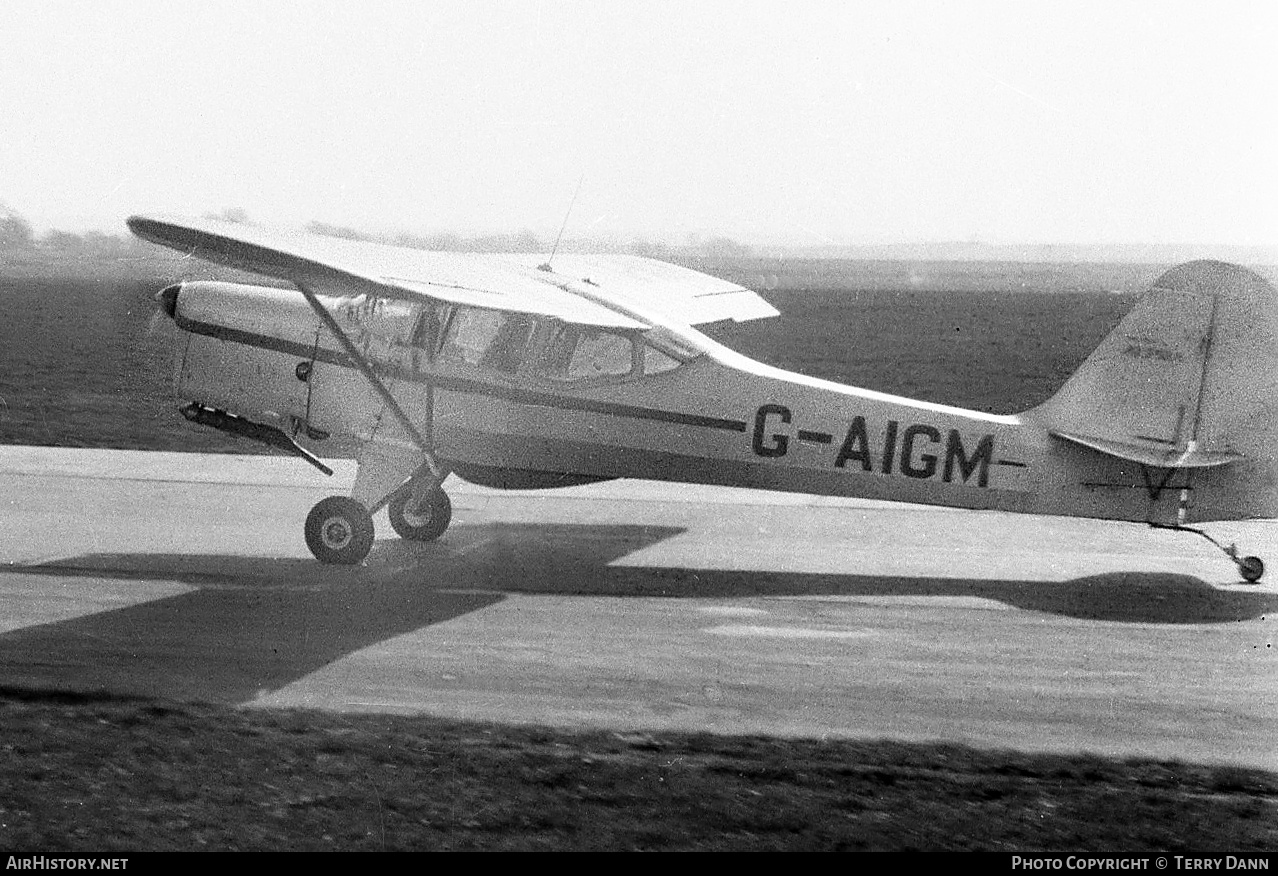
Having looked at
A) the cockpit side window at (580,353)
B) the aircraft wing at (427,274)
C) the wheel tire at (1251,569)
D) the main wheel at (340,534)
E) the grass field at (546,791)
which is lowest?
the grass field at (546,791)

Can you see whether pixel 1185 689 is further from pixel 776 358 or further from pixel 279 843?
pixel 776 358

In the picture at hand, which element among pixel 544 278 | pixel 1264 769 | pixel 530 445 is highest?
pixel 544 278

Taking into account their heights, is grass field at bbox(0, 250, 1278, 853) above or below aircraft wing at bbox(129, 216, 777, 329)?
below

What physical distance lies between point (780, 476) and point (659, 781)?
5.00 meters

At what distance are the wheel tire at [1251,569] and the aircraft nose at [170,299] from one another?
842 cm

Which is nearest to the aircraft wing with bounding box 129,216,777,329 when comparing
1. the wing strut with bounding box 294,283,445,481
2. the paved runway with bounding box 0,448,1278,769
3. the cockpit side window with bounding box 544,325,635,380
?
the cockpit side window with bounding box 544,325,635,380

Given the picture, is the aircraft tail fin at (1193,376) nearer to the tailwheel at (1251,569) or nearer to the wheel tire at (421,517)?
the tailwheel at (1251,569)

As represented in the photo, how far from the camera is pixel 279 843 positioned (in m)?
6.13

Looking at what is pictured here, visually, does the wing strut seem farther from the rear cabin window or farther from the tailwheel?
the tailwheel

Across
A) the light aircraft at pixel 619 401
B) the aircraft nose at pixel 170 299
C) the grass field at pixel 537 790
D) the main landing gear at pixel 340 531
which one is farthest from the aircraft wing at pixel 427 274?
the grass field at pixel 537 790

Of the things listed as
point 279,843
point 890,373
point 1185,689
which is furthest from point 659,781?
point 890,373

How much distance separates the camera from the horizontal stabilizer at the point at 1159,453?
35.7 feet

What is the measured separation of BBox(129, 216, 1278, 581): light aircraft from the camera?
10867 mm

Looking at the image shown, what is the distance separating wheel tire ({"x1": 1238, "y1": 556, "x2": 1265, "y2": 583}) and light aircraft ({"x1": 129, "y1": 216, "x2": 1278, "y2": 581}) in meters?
0.01
